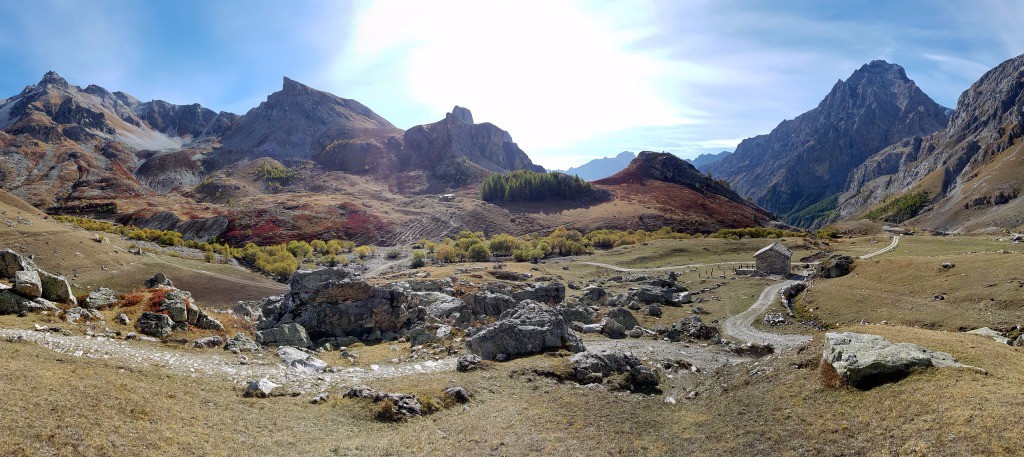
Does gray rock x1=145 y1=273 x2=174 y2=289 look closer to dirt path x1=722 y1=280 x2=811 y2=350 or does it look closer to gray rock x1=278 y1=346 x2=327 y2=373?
gray rock x1=278 y1=346 x2=327 y2=373

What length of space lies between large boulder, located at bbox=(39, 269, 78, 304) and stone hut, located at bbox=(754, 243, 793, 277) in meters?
77.0

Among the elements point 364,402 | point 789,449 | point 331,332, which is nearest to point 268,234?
point 331,332

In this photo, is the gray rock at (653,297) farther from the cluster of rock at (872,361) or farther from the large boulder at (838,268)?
the cluster of rock at (872,361)

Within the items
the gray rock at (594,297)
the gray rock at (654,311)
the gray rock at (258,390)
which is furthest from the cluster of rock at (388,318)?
the gray rock at (654,311)

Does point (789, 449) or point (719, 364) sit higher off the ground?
point (789, 449)

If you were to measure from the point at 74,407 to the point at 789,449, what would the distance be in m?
24.4

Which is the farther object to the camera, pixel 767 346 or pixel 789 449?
pixel 767 346

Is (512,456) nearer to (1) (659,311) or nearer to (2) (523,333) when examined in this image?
(2) (523,333)

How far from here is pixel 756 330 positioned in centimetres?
4522

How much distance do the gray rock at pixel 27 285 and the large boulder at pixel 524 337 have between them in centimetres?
2588

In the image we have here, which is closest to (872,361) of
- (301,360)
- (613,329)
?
(613,329)

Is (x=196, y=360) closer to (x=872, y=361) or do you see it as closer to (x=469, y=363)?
(x=469, y=363)

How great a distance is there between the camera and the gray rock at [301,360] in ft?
93.6

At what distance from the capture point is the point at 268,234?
14050 cm
